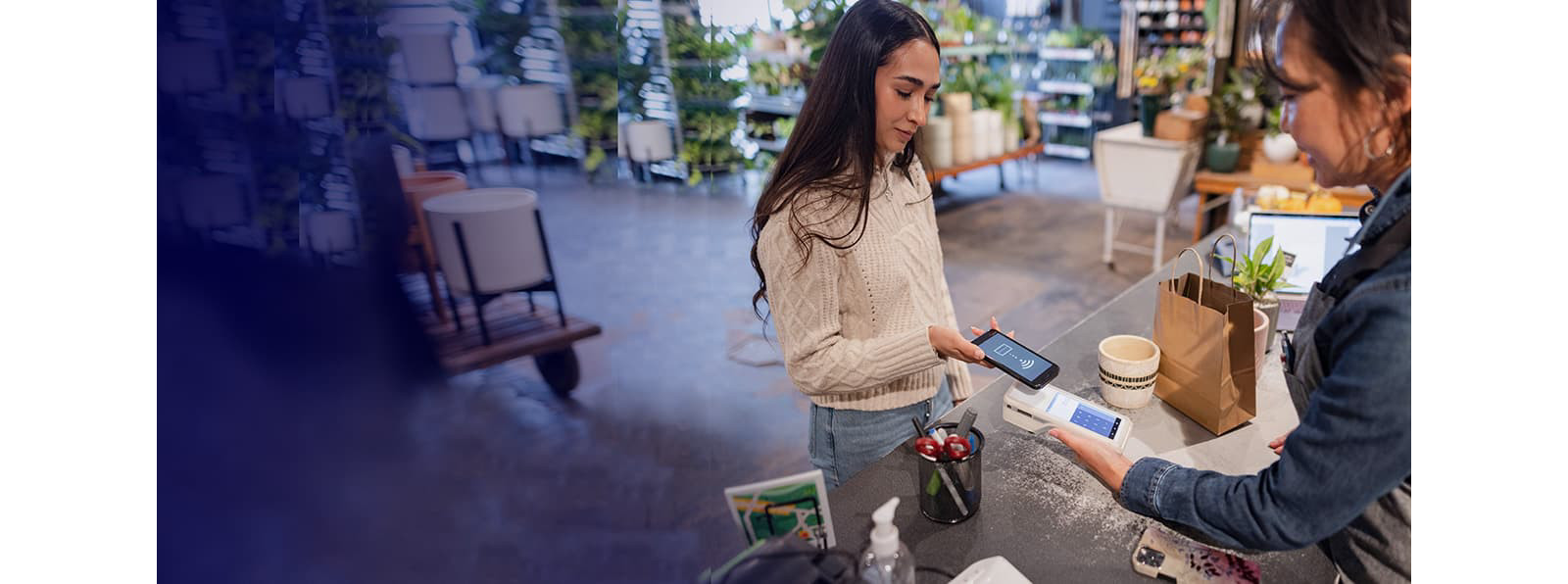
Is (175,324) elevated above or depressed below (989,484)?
above

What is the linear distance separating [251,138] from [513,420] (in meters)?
1.63

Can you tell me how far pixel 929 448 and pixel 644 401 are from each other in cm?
224

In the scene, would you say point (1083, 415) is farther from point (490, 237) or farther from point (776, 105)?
point (776, 105)

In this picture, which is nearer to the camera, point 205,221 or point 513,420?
point 205,221

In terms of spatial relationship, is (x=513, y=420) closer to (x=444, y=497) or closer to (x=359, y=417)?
(x=444, y=497)

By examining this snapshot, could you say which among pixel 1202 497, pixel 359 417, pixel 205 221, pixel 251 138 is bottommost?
pixel 359 417

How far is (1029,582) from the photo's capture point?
0.85 m

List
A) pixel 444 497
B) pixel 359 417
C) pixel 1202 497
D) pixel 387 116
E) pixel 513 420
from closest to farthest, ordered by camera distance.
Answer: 1. pixel 1202 497
2. pixel 387 116
3. pixel 359 417
4. pixel 444 497
5. pixel 513 420

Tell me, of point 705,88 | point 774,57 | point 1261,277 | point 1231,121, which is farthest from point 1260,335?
point 774,57

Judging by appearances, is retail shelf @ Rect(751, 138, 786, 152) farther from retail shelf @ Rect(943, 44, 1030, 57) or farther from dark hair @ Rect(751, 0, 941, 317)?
dark hair @ Rect(751, 0, 941, 317)

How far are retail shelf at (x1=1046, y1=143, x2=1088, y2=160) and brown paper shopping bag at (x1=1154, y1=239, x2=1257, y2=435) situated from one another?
21.8ft

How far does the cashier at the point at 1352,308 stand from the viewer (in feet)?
1.77
